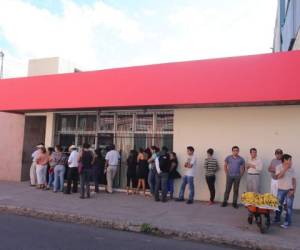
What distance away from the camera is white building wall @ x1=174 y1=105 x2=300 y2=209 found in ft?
34.0

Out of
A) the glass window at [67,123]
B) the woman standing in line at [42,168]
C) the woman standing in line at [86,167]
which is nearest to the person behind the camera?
the woman standing in line at [86,167]

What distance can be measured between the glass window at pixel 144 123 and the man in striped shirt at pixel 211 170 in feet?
8.69

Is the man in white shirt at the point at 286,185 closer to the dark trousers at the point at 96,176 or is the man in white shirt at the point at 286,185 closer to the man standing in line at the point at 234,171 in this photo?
the man standing in line at the point at 234,171

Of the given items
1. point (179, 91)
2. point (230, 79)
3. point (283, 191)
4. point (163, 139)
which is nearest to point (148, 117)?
point (163, 139)

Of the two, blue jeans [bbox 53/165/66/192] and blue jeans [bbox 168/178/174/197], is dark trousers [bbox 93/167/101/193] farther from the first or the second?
blue jeans [bbox 168/178/174/197]

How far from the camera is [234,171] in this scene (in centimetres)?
1035

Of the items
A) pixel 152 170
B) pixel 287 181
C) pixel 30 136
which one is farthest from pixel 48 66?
pixel 287 181

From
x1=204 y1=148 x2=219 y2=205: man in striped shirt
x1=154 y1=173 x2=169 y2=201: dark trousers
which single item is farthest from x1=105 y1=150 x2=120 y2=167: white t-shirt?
x1=204 y1=148 x2=219 y2=205: man in striped shirt

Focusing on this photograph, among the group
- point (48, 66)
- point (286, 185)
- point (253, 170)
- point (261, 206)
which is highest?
point (48, 66)

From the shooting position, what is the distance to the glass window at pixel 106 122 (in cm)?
1363

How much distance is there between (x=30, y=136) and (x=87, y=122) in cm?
314

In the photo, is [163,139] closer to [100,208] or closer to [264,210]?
[100,208]

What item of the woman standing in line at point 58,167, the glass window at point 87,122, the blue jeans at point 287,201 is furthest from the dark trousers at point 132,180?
the blue jeans at point 287,201

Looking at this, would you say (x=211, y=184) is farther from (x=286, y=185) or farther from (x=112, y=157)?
(x=112, y=157)
